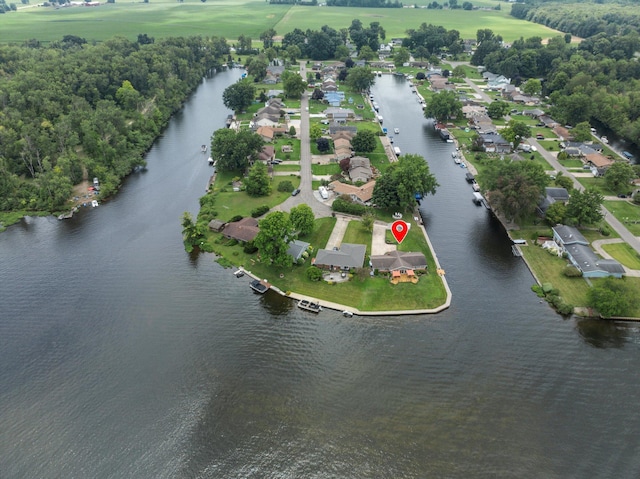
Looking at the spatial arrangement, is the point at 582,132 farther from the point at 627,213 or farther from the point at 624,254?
the point at 624,254

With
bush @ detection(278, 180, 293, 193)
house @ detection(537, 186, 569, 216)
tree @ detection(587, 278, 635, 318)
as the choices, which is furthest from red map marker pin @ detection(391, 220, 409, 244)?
tree @ detection(587, 278, 635, 318)

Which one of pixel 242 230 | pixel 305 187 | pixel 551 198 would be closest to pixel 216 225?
pixel 242 230

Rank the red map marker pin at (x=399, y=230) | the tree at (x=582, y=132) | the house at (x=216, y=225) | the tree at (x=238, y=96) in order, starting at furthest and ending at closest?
1. the tree at (x=238, y=96)
2. the tree at (x=582, y=132)
3. the house at (x=216, y=225)
4. the red map marker pin at (x=399, y=230)

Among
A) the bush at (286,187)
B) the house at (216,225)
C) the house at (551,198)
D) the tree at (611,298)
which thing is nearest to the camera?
the tree at (611,298)

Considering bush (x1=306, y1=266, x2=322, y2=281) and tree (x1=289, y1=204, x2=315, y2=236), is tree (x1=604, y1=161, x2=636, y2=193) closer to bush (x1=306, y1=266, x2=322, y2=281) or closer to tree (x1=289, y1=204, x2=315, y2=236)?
tree (x1=289, y1=204, x2=315, y2=236)

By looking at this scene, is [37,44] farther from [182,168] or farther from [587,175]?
[587,175]

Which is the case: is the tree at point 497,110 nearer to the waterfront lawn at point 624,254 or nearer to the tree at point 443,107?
the tree at point 443,107

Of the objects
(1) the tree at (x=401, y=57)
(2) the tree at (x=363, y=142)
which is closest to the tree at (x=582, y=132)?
(2) the tree at (x=363, y=142)
